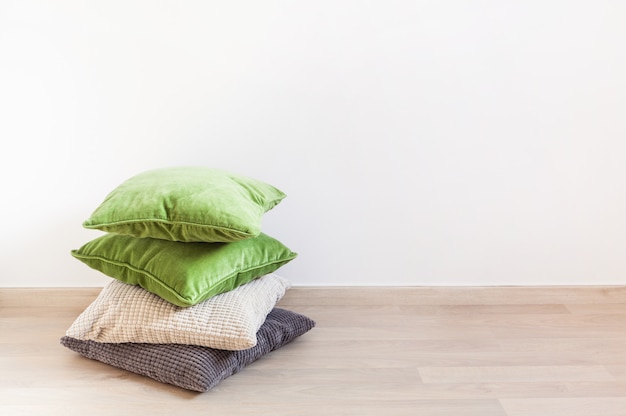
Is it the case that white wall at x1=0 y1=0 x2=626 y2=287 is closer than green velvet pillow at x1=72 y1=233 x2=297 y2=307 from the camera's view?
No

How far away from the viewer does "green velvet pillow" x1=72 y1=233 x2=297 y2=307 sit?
1481mm

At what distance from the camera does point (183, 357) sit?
1.46 m

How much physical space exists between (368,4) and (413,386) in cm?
108

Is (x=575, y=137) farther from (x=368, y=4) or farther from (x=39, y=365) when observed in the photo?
(x=39, y=365)

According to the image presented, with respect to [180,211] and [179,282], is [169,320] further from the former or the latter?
[180,211]

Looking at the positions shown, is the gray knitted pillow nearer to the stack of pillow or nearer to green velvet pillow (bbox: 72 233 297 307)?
the stack of pillow

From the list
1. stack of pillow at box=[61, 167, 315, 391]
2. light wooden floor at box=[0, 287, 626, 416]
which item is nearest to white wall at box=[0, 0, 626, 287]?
light wooden floor at box=[0, 287, 626, 416]

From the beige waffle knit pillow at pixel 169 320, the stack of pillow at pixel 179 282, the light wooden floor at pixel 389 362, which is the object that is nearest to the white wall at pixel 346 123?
the light wooden floor at pixel 389 362

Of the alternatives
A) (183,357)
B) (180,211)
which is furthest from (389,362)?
(180,211)

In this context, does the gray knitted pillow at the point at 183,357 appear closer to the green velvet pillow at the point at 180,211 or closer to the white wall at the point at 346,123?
the green velvet pillow at the point at 180,211

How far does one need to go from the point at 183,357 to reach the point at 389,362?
52 centimetres

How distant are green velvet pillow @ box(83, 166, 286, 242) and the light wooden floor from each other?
361 mm

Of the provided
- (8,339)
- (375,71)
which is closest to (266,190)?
(375,71)

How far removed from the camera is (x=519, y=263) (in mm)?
2020
